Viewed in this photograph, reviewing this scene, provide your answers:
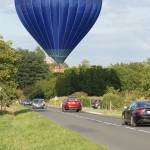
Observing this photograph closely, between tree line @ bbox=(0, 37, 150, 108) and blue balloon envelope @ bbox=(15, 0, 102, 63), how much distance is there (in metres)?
7.50

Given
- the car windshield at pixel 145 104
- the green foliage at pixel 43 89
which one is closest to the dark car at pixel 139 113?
the car windshield at pixel 145 104

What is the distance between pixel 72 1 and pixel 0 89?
991 inches

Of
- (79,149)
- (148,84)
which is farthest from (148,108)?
(148,84)

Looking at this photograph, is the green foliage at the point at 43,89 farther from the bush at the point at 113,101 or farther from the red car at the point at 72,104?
the red car at the point at 72,104

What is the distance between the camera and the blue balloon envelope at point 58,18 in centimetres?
Answer: 6147

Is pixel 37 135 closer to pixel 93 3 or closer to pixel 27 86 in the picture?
pixel 93 3

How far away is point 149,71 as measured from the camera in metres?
60.1

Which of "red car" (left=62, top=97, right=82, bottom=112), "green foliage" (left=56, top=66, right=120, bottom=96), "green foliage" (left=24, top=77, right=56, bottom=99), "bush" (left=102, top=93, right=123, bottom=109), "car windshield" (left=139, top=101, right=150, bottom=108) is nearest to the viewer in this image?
"car windshield" (left=139, top=101, right=150, bottom=108)

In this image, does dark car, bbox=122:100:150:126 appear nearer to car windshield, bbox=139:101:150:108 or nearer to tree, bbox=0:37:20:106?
car windshield, bbox=139:101:150:108

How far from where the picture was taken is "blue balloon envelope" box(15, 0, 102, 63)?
202 feet

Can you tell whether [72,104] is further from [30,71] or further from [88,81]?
[30,71]

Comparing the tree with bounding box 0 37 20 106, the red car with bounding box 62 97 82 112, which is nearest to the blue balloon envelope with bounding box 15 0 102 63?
the red car with bounding box 62 97 82 112

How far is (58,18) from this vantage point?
6341 centimetres

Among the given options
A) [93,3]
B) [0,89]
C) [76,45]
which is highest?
[93,3]
